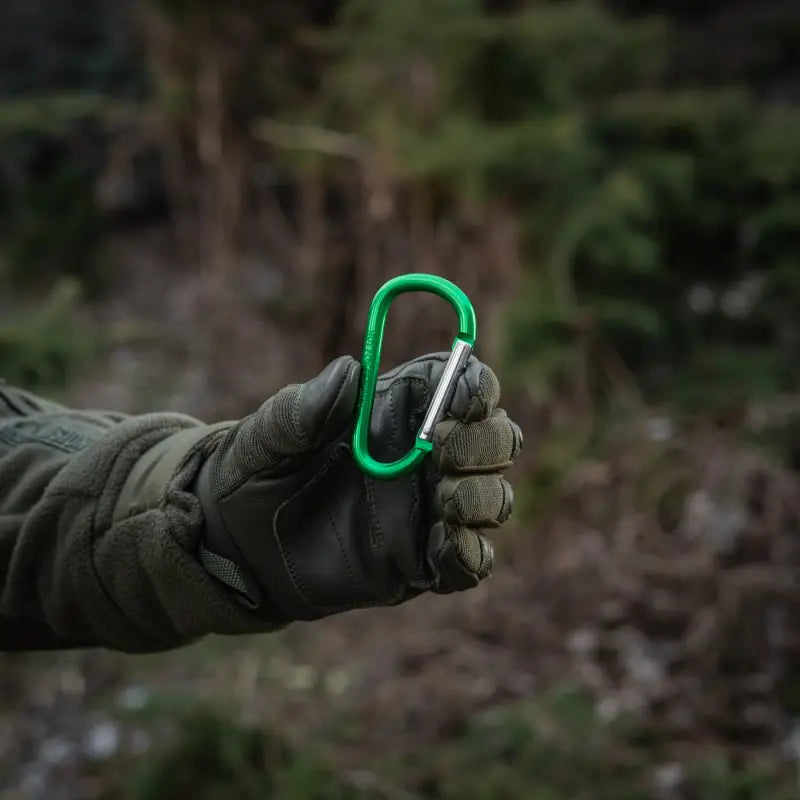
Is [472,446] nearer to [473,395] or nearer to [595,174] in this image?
[473,395]

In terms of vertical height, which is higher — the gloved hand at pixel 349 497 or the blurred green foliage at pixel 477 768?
the gloved hand at pixel 349 497

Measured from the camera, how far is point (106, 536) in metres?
1.42

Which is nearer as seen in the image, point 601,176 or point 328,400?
point 328,400

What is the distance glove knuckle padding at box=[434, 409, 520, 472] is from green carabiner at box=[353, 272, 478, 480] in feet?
0.06

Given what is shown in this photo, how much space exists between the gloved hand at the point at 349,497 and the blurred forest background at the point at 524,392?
1.79 m

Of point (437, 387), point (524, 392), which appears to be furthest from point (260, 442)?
point (524, 392)

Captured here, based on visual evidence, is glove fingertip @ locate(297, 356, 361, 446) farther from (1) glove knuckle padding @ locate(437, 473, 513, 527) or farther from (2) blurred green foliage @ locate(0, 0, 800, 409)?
(2) blurred green foliage @ locate(0, 0, 800, 409)

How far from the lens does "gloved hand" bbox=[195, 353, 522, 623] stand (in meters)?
1.16

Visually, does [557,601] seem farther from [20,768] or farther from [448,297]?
[448,297]

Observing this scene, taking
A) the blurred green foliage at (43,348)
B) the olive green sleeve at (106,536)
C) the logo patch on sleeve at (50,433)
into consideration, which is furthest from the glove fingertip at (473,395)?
the blurred green foliage at (43,348)

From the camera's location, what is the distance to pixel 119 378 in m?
5.01

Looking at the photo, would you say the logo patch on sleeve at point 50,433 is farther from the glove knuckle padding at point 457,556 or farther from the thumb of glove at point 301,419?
the glove knuckle padding at point 457,556

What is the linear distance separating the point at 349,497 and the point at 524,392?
9.72 ft

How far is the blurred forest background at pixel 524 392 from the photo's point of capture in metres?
3.20
